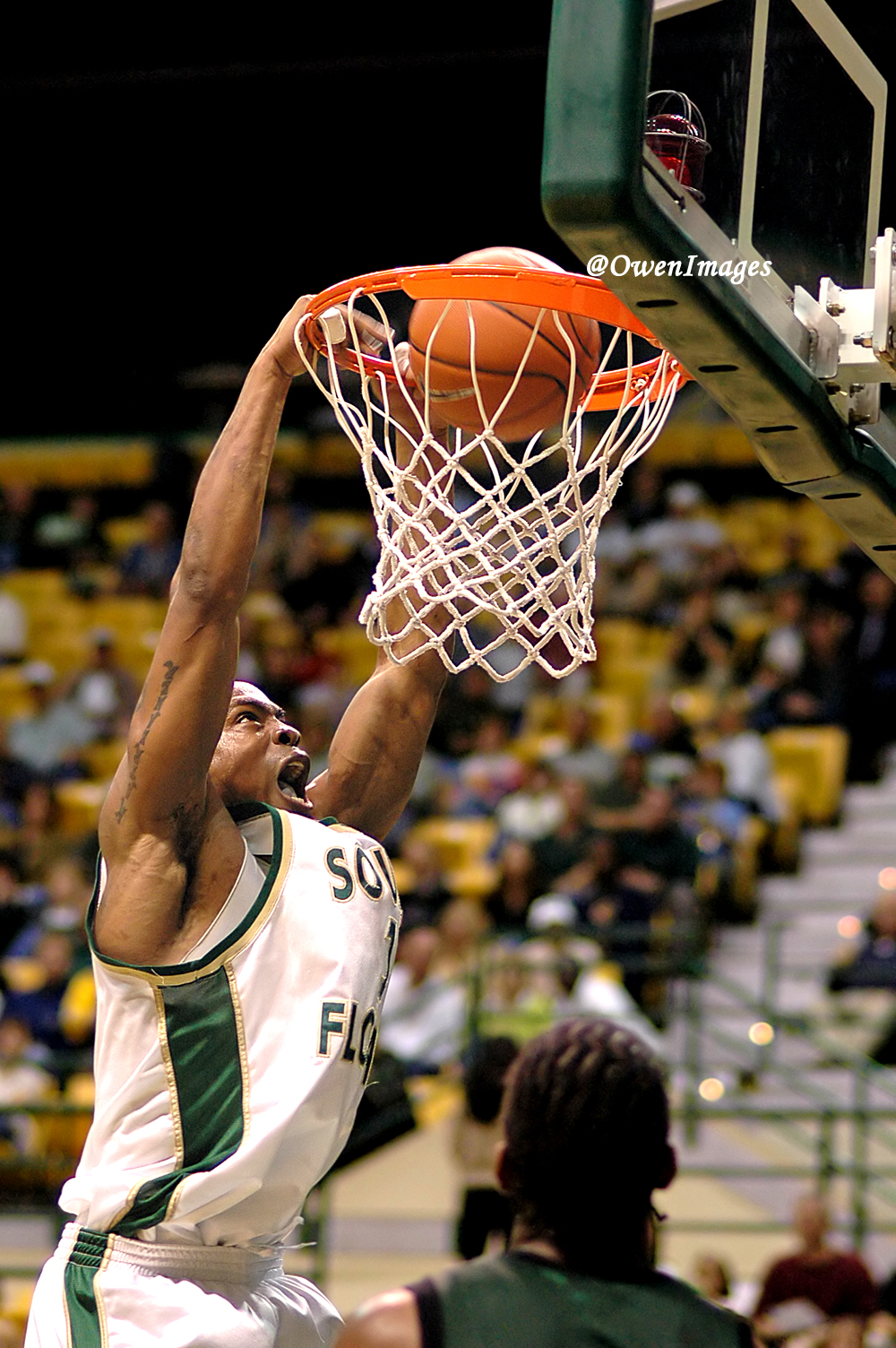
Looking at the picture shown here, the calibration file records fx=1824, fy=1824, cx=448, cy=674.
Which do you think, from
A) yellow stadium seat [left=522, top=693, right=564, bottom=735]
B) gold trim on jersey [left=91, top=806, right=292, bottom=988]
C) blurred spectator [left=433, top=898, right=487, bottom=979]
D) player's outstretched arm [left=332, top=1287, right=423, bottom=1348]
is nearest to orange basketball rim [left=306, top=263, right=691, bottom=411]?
gold trim on jersey [left=91, top=806, right=292, bottom=988]

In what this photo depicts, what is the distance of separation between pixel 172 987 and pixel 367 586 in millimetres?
10054

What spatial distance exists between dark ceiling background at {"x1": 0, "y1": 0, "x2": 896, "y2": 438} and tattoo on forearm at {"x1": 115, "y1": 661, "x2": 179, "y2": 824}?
8515mm

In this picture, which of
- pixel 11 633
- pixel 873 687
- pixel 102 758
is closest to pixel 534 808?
pixel 873 687

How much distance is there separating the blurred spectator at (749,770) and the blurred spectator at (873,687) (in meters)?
0.81

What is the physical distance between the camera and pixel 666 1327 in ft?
6.64

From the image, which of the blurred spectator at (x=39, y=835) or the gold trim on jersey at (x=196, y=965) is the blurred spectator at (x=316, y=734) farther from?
the gold trim on jersey at (x=196, y=965)

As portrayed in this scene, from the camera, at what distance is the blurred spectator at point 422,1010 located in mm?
8836

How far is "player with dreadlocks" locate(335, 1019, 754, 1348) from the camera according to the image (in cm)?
199

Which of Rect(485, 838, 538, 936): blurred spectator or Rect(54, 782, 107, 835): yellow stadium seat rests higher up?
Rect(54, 782, 107, 835): yellow stadium seat

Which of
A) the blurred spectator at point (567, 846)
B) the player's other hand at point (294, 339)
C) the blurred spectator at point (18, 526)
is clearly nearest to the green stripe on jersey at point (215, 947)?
the player's other hand at point (294, 339)

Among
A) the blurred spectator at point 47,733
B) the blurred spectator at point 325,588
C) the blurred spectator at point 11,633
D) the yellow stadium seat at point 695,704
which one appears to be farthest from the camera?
the blurred spectator at point 11,633

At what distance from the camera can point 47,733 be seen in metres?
12.4

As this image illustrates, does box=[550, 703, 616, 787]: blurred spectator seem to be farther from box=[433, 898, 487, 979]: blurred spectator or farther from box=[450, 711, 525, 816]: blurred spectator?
box=[433, 898, 487, 979]: blurred spectator

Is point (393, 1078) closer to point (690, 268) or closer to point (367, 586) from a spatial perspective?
point (690, 268)
